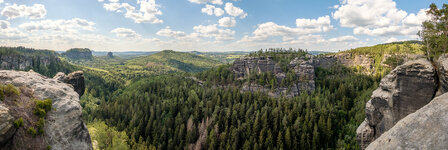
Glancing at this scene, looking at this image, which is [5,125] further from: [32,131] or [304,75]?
[304,75]

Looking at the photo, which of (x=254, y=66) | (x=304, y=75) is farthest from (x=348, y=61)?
(x=254, y=66)

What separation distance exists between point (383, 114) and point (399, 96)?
175 inches

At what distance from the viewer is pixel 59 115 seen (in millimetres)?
22172

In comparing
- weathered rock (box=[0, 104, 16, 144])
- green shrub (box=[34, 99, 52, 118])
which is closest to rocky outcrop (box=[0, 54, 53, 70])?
green shrub (box=[34, 99, 52, 118])

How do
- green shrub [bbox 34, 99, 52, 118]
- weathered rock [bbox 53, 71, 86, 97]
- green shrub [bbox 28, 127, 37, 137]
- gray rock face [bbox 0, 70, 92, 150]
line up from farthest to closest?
weathered rock [bbox 53, 71, 86, 97] < gray rock face [bbox 0, 70, 92, 150] < green shrub [bbox 34, 99, 52, 118] < green shrub [bbox 28, 127, 37, 137]

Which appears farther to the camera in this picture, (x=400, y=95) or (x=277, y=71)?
(x=277, y=71)

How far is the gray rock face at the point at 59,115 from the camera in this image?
20.9 meters

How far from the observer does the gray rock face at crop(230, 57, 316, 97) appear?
114 meters

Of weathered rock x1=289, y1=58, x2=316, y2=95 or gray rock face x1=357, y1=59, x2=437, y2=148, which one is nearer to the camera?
gray rock face x1=357, y1=59, x2=437, y2=148

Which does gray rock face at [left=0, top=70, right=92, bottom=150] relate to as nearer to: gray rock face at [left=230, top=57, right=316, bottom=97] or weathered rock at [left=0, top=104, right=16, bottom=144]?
weathered rock at [left=0, top=104, right=16, bottom=144]

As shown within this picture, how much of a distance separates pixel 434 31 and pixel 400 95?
34.7 ft

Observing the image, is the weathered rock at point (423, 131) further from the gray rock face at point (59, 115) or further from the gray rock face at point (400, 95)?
the gray rock face at point (59, 115)

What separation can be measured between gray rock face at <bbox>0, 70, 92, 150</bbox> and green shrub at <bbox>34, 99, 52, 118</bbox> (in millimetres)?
629

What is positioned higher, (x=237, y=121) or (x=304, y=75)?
(x=304, y=75)
